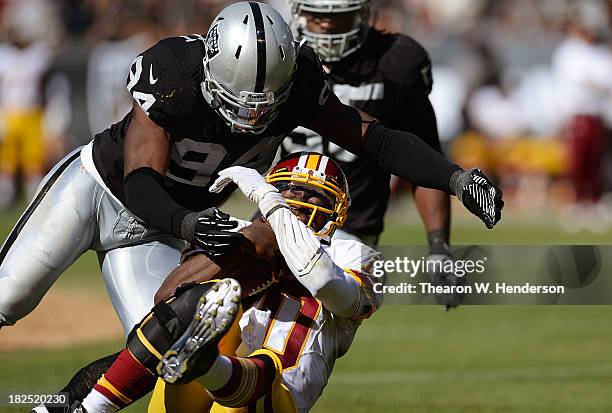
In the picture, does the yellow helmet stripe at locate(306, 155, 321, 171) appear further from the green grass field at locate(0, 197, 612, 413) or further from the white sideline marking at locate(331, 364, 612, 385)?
the white sideline marking at locate(331, 364, 612, 385)

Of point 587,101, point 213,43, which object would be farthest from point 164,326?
point 587,101

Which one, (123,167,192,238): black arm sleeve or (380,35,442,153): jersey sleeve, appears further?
(380,35,442,153): jersey sleeve

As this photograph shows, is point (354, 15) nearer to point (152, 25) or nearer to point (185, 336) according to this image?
point (185, 336)

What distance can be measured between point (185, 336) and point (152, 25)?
1312 cm

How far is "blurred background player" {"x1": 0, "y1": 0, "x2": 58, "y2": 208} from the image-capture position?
1602 cm

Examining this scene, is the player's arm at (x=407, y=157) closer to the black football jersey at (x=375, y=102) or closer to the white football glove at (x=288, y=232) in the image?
the white football glove at (x=288, y=232)

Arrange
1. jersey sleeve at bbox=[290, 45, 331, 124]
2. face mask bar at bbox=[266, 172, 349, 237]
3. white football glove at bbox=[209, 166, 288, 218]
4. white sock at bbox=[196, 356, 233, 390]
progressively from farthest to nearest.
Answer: jersey sleeve at bbox=[290, 45, 331, 124] → face mask bar at bbox=[266, 172, 349, 237] → white football glove at bbox=[209, 166, 288, 218] → white sock at bbox=[196, 356, 233, 390]

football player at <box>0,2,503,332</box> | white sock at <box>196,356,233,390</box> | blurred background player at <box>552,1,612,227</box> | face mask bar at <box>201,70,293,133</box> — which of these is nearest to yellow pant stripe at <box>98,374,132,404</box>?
white sock at <box>196,356,233,390</box>

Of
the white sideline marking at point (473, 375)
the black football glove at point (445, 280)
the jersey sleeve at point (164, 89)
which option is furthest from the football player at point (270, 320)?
the white sideline marking at point (473, 375)

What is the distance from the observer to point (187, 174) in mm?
4910

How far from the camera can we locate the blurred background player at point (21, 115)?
16016 mm

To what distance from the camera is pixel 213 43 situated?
14.6ft

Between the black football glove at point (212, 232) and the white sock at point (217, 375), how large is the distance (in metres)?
0.39

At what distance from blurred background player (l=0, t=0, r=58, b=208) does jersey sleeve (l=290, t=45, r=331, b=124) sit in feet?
38.2
